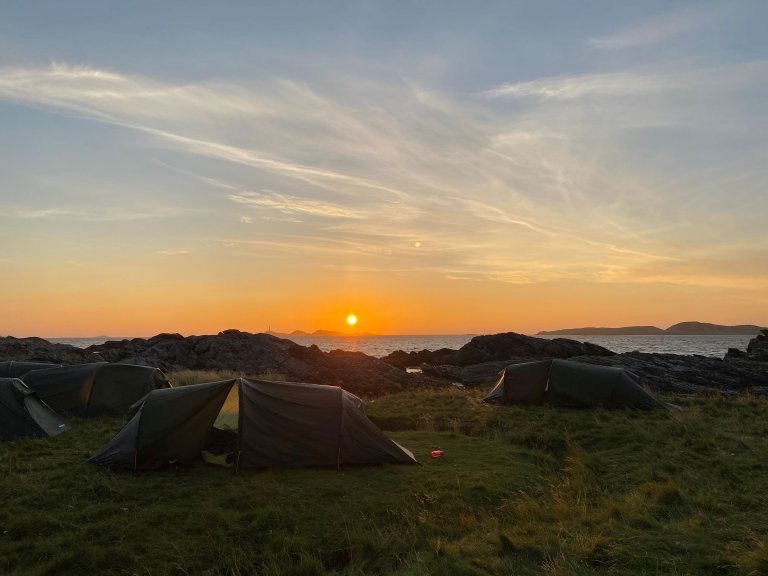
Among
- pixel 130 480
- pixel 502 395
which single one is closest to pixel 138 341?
pixel 502 395

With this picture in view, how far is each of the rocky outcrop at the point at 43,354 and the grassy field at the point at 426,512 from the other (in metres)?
24.4

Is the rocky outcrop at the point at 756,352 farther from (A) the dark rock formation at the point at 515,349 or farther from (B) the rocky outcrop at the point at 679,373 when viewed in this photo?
(A) the dark rock formation at the point at 515,349

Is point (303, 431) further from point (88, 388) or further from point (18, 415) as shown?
point (88, 388)

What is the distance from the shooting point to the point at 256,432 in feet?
42.8

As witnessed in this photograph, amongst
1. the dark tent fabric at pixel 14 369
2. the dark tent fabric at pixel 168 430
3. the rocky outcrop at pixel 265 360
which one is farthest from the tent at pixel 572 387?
the dark tent fabric at pixel 14 369

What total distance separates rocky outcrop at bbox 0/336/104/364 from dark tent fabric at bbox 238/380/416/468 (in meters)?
29.1

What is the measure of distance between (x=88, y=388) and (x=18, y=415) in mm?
4791

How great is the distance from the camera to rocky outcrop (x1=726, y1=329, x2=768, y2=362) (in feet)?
182

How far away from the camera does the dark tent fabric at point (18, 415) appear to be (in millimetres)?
16109

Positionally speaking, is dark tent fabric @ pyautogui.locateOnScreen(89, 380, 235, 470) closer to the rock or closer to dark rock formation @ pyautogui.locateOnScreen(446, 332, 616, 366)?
the rock

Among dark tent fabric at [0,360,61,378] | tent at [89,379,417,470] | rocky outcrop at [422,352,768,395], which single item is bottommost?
rocky outcrop at [422,352,768,395]

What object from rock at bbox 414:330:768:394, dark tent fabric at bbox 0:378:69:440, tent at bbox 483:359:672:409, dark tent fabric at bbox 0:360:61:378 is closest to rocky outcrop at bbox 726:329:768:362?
rock at bbox 414:330:768:394

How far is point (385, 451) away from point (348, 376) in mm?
25762

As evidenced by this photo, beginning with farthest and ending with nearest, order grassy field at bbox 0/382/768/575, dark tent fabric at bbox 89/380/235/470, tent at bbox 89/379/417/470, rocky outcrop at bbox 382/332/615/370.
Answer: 1. rocky outcrop at bbox 382/332/615/370
2. tent at bbox 89/379/417/470
3. dark tent fabric at bbox 89/380/235/470
4. grassy field at bbox 0/382/768/575
